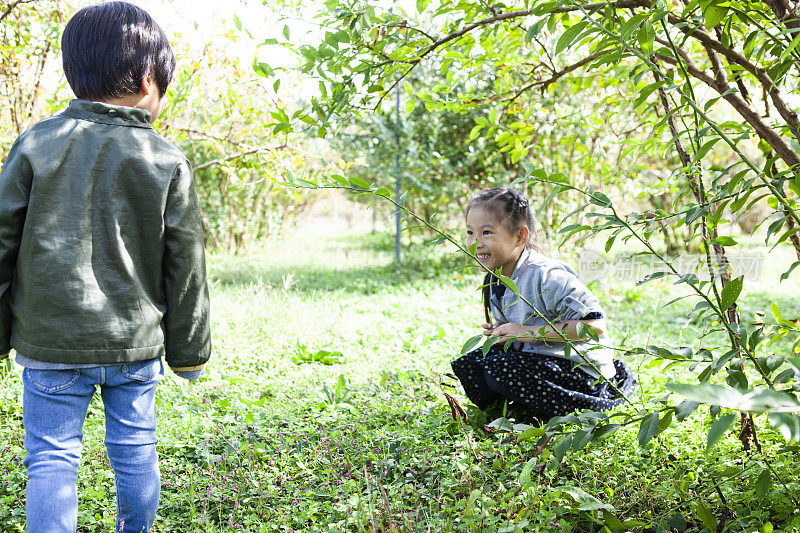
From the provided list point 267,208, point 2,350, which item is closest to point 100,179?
point 2,350

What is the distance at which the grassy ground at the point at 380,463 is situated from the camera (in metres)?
1.64

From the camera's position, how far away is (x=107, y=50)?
153 cm

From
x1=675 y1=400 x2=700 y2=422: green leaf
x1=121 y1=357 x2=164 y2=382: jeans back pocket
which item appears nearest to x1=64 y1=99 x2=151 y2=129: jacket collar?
x1=121 y1=357 x2=164 y2=382: jeans back pocket

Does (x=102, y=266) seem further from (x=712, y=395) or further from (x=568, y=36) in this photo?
(x=712, y=395)

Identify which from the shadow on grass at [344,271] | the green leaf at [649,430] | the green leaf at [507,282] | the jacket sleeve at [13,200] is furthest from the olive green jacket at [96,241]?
the shadow on grass at [344,271]

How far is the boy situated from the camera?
1437 mm

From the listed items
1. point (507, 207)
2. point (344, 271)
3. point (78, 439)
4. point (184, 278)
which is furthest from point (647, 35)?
point (344, 271)

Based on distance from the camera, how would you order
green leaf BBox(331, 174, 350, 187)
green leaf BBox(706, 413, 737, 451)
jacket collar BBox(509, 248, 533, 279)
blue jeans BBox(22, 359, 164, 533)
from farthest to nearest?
jacket collar BBox(509, 248, 533, 279)
blue jeans BBox(22, 359, 164, 533)
green leaf BBox(331, 174, 350, 187)
green leaf BBox(706, 413, 737, 451)

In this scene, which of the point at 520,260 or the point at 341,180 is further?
the point at 520,260

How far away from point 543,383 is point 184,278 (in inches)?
52.5

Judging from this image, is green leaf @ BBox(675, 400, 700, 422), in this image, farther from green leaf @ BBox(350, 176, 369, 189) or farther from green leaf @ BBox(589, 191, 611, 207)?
green leaf @ BBox(350, 176, 369, 189)

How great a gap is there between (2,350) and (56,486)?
370 mm

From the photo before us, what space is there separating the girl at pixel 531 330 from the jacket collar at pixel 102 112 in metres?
1.21

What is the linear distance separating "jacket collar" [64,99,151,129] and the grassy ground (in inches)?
44.2
